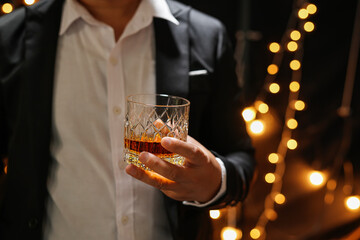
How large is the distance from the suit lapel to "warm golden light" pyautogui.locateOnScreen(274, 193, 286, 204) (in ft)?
6.09

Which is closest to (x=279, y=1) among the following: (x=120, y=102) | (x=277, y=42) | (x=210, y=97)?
(x=277, y=42)

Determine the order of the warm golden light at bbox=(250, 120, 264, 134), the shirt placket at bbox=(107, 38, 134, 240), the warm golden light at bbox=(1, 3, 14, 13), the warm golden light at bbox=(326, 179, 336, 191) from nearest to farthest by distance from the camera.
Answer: the shirt placket at bbox=(107, 38, 134, 240), the warm golden light at bbox=(1, 3, 14, 13), the warm golden light at bbox=(250, 120, 264, 134), the warm golden light at bbox=(326, 179, 336, 191)

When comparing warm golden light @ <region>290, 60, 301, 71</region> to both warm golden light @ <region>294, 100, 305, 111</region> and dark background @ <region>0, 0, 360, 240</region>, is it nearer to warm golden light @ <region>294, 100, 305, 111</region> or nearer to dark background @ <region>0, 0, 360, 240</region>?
dark background @ <region>0, 0, 360, 240</region>

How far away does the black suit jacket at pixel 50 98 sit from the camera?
1358 mm

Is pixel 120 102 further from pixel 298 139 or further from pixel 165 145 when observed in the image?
pixel 298 139

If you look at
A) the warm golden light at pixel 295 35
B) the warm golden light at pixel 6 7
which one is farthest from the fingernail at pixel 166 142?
the warm golden light at pixel 295 35

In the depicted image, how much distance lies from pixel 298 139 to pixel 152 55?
177cm

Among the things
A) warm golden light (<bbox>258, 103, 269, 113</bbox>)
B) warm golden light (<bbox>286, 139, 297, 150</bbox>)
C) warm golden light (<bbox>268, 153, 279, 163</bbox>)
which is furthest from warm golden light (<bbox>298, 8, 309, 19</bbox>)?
warm golden light (<bbox>268, 153, 279, 163</bbox>)

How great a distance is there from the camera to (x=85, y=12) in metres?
1.42

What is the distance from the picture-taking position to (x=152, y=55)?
4.82 feet

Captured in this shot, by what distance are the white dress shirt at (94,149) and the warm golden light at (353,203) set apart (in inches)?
74.7

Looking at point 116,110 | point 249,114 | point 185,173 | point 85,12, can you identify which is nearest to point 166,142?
point 185,173

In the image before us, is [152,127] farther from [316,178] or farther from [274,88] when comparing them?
[316,178]

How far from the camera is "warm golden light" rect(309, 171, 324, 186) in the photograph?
2947mm
